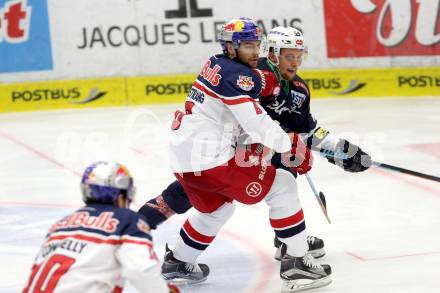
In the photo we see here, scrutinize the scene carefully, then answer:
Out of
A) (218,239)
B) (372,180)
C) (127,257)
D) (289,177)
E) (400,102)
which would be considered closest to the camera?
(127,257)

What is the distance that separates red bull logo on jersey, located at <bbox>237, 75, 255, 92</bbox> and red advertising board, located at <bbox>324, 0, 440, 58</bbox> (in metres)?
5.24

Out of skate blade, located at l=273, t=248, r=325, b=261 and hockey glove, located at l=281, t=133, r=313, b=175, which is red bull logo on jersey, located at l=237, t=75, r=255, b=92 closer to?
hockey glove, located at l=281, t=133, r=313, b=175

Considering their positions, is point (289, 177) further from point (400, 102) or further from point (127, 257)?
point (400, 102)

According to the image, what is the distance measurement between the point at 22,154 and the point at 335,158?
3709 millimetres

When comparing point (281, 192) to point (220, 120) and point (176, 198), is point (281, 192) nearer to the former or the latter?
point (220, 120)

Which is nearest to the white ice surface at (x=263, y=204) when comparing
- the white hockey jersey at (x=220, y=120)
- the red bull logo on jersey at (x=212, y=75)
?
the white hockey jersey at (x=220, y=120)

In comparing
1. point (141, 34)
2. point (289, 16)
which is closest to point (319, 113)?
point (289, 16)

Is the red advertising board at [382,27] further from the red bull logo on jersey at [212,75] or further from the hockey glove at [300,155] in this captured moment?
the red bull logo on jersey at [212,75]

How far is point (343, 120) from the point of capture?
28.6ft

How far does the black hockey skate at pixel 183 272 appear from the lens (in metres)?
4.85

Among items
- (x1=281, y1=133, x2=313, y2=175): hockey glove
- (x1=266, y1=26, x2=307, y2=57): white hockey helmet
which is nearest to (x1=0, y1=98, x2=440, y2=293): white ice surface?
(x1=281, y1=133, x2=313, y2=175): hockey glove

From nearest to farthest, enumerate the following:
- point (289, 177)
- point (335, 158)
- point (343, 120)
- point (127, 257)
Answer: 1. point (127, 257)
2. point (289, 177)
3. point (335, 158)
4. point (343, 120)

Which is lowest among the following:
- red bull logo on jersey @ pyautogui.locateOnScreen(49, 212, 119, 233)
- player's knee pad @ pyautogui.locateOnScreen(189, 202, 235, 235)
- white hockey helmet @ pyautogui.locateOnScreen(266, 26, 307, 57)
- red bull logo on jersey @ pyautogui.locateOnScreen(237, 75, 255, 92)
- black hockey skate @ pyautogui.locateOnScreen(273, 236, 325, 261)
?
black hockey skate @ pyautogui.locateOnScreen(273, 236, 325, 261)

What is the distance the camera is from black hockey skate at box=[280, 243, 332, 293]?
4641 millimetres
